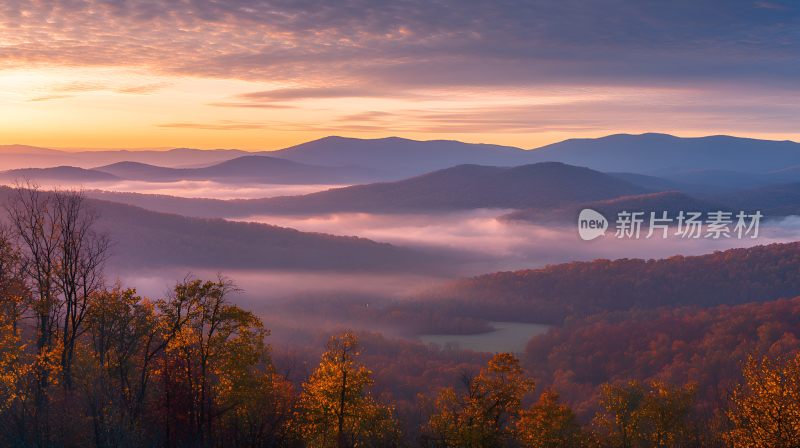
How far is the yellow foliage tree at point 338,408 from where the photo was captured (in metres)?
29.6

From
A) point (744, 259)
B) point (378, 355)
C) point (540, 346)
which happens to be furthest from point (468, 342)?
point (744, 259)

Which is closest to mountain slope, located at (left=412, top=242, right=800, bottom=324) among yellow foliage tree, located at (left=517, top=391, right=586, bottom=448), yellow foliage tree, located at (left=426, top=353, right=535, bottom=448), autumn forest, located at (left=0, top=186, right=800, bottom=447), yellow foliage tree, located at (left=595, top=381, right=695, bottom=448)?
yellow foliage tree, located at (left=595, top=381, right=695, bottom=448)

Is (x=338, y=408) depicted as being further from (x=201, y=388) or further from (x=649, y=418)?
(x=649, y=418)

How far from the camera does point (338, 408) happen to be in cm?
3003

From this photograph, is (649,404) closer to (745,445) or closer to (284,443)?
(745,445)

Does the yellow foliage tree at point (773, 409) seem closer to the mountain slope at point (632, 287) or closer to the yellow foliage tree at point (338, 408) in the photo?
the yellow foliage tree at point (338, 408)

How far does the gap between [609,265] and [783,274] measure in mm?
41157

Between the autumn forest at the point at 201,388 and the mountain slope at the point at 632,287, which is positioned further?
the mountain slope at the point at 632,287

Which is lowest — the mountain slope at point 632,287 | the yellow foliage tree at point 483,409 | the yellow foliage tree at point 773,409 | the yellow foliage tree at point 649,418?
the mountain slope at point 632,287

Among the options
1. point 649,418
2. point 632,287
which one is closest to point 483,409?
point 649,418

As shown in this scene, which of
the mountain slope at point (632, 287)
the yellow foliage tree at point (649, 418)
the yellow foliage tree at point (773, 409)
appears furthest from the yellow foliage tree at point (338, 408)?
the mountain slope at point (632, 287)

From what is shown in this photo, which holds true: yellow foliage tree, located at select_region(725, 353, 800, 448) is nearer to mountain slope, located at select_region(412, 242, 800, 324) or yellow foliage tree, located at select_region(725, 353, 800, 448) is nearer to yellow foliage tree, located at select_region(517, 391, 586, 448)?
yellow foliage tree, located at select_region(517, 391, 586, 448)

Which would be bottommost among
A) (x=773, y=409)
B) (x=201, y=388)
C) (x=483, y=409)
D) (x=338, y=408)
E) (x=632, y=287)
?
(x=632, y=287)

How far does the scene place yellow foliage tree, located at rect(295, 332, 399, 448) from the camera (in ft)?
97.2
